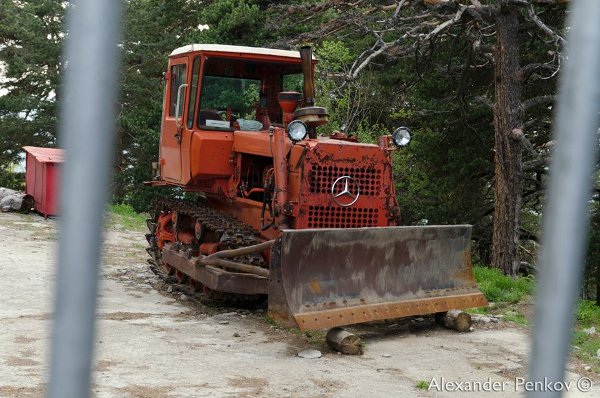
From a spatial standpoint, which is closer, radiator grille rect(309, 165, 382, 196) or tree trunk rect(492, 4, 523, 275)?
radiator grille rect(309, 165, 382, 196)

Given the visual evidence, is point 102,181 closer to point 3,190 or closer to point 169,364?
point 169,364

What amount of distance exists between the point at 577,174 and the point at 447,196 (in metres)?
16.1

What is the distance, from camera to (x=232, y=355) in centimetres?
663

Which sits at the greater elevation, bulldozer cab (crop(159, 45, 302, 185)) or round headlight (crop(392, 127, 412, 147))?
A: bulldozer cab (crop(159, 45, 302, 185))

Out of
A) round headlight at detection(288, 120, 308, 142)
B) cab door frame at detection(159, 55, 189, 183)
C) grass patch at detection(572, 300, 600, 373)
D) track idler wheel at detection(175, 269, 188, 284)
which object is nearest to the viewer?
grass patch at detection(572, 300, 600, 373)

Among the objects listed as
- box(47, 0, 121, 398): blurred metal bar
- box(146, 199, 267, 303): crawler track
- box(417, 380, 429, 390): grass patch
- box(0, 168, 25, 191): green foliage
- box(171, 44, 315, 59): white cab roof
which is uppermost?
box(171, 44, 315, 59): white cab roof

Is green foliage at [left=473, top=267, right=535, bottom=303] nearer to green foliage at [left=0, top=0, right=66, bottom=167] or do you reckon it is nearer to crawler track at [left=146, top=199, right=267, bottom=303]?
crawler track at [left=146, top=199, right=267, bottom=303]

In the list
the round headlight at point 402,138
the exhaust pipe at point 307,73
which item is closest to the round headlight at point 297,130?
the round headlight at point 402,138

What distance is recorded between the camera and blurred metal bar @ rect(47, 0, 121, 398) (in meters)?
0.97

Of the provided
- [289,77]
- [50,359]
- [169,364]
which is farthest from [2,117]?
[50,359]

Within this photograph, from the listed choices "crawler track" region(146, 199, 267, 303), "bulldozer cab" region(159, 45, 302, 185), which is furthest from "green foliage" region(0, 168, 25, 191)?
"bulldozer cab" region(159, 45, 302, 185)

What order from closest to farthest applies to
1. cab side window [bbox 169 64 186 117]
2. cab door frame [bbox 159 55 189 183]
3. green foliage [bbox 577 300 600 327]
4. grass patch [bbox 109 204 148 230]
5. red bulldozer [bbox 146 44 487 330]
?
red bulldozer [bbox 146 44 487 330] → green foliage [bbox 577 300 600 327] → cab door frame [bbox 159 55 189 183] → cab side window [bbox 169 64 186 117] → grass patch [bbox 109 204 148 230]

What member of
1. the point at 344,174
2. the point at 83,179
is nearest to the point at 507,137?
the point at 344,174

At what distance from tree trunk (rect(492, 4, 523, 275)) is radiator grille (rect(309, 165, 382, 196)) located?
464cm
